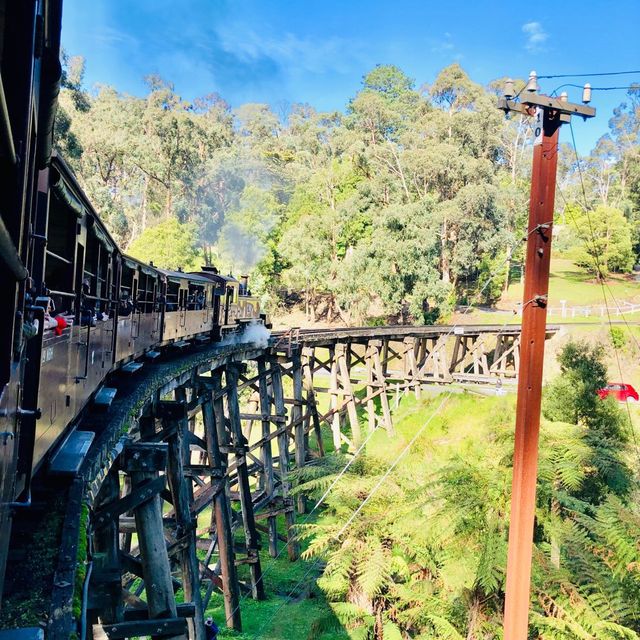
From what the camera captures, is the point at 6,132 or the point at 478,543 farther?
the point at 478,543

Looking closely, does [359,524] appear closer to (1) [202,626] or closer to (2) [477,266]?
(1) [202,626]

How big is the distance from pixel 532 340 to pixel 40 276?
3670mm

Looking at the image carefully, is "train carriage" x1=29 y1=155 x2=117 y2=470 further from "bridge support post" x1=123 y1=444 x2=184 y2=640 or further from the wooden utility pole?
the wooden utility pole

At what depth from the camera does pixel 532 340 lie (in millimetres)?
4598

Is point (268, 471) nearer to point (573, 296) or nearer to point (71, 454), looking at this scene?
point (71, 454)

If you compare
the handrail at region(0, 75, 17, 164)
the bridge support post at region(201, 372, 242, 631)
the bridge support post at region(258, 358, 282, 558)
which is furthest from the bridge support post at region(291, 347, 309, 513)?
the handrail at region(0, 75, 17, 164)

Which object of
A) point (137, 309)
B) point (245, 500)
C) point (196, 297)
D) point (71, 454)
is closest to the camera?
point (71, 454)

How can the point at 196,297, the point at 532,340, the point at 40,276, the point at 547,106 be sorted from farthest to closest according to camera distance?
the point at 196,297 → the point at 532,340 → the point at 547,106 → the point at 40,276

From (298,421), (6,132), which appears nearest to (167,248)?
(298,421)

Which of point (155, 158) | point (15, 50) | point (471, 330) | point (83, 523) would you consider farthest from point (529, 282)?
point (155, 158)

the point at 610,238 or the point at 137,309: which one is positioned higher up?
the point at 610,238

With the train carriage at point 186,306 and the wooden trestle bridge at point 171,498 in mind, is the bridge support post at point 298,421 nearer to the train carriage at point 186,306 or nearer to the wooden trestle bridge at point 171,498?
the wooden trestle bridge at point 171,498

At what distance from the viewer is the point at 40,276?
2609 mm

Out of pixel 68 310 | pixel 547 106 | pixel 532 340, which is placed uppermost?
pixel 547 106
